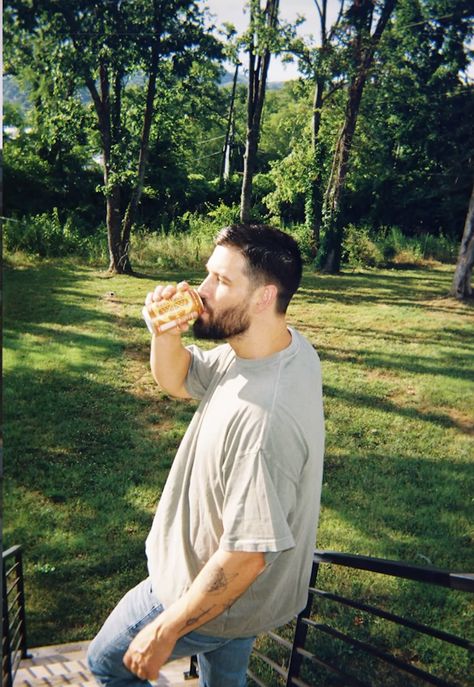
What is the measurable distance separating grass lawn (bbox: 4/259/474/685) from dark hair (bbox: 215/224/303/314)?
232cm

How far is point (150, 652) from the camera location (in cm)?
128

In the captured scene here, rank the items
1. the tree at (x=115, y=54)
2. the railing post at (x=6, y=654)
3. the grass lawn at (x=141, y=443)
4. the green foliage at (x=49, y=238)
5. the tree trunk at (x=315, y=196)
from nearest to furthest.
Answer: the railing post at (x=6, y=654)
the grass lawn at (x=141, y=443)
the tree at (x=115, y=54)
the green foliage at (x=49, y=238)
the tree trunk at (x=315, y=196)

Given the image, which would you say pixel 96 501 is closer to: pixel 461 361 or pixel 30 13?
pixel 461 361

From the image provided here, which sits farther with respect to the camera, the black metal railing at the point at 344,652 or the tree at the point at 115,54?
the tree at the point at 115,54

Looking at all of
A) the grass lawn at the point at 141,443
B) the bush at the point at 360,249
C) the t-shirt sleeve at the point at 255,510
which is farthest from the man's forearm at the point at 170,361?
the bush at the point at 360,249

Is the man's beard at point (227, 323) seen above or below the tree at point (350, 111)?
below

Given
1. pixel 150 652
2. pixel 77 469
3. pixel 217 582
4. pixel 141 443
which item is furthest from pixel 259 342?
pixel 141 443

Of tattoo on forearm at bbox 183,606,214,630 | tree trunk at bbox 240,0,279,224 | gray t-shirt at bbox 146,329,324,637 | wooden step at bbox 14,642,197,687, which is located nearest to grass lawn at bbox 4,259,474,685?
wooden step at bbox 14,642,197,687

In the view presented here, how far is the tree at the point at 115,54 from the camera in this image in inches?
391

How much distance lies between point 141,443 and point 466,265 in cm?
762

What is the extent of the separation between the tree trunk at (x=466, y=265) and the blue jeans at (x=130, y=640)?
9.98 metres

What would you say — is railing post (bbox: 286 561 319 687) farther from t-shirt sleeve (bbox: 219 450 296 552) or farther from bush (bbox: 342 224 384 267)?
bush (bbox: 342 224 384 267)

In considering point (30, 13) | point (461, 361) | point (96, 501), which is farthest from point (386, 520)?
point (30, 13)

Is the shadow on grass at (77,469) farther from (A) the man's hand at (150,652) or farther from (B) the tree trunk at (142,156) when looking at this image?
(B) the tree trunk at (142,156)
